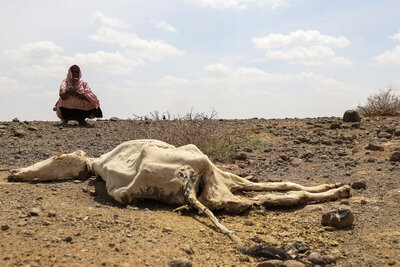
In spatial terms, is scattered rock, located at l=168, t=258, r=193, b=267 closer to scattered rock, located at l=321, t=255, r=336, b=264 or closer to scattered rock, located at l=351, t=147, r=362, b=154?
scattered rock, located at l=321, t=255, r=336, b=264

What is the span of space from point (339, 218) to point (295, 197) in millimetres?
792

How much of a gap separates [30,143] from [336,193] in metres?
7.86

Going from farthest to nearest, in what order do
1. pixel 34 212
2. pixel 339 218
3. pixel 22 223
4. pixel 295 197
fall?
1. pixel 295 197
2. pixel 339 218
3. pixel 34 212
4. pixel 22 223

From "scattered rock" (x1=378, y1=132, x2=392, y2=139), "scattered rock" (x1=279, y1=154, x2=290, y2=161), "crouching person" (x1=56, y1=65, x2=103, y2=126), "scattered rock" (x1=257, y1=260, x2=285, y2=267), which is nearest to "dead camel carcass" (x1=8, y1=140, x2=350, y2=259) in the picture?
"scattered rock" (x1=257, y1=260, x2=285, y2=267)

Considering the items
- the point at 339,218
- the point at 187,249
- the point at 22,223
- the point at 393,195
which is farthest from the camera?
Result: the point at 393,195

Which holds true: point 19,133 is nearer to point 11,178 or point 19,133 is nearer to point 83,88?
point 83,88

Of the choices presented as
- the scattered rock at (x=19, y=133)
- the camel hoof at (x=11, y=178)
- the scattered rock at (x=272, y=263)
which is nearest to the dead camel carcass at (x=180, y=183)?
the scattered rock at (x=272, y=263)

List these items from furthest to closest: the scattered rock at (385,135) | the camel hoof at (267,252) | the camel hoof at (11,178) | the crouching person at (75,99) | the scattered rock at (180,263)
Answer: the crouching person at (75,99), the scattered rock at (385,135), the camel hoof at (11,178), the camel hoof at (267,252), the scattered rock at (180,263)

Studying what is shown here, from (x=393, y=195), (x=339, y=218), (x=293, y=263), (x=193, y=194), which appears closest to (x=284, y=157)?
(x=393, y=195)

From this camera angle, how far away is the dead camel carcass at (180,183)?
4785 mm

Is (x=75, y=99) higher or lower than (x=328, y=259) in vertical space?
higher

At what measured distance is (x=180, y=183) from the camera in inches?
187

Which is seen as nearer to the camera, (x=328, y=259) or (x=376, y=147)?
(x=328, y=259)

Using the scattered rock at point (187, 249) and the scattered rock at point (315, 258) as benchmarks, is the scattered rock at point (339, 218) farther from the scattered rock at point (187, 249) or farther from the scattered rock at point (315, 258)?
the scattered rock at point (187, 249)
